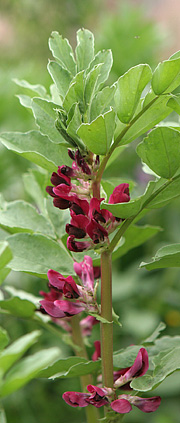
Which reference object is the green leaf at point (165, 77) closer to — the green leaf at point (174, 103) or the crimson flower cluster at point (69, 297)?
the green leaf at point (174, 103)

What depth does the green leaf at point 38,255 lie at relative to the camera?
1.19 ft

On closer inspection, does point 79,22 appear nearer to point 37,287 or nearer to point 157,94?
point 37,287

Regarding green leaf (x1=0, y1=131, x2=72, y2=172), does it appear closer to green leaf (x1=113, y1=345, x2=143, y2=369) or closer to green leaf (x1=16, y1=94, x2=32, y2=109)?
green leaf (x1=16, y1=94, x2=32, y2=109)

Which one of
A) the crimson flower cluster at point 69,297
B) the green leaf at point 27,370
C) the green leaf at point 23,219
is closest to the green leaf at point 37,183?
the green leaf at point 23,219

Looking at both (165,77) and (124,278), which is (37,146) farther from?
(124,278)

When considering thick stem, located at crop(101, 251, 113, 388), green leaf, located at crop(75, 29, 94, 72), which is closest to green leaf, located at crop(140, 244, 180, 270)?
thick stem, located at crop(101, 251, 113, 388)

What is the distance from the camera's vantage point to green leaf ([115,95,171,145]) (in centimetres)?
32

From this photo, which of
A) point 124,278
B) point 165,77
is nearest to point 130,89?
point 165,77

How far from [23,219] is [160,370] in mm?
155

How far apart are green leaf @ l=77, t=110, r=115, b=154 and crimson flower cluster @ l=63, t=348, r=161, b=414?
12 centimetres

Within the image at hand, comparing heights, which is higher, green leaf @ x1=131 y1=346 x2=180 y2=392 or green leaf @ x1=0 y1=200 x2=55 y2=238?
green leaf @ x1=0 y1=200 x2=55 y2=238

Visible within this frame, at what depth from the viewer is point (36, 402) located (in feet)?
3.12

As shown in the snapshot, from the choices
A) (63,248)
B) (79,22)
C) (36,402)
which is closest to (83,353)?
(63,248)

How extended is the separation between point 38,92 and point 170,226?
0.90 m
